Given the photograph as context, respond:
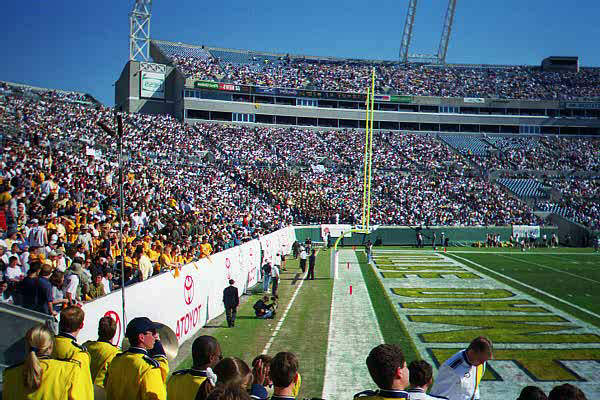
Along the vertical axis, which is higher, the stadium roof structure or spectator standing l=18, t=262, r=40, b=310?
the stadium roof structure

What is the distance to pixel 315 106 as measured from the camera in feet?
205

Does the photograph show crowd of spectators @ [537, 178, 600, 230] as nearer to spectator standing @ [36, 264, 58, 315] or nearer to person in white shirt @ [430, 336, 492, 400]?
person in white shirt @ [430, 336, 492, 400]

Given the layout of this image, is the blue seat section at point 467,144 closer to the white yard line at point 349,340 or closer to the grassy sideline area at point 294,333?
the white yard line at point 349,340

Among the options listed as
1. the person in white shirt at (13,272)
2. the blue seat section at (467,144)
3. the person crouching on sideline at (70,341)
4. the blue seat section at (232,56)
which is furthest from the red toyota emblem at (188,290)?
the blue seat section at (232,56)

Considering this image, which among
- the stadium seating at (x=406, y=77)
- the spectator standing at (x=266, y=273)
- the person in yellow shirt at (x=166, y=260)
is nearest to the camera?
the person in yellow shirt at (x=166, y=260)

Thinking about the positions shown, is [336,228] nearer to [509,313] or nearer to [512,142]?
[509,313]

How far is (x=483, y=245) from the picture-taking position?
137ft

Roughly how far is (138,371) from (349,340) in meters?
8.81

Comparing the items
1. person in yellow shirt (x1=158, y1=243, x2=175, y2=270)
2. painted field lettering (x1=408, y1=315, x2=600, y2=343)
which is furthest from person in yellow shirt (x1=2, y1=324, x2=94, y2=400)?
painted field lettering (x1=408, y1=315, x2=600, y2=343)

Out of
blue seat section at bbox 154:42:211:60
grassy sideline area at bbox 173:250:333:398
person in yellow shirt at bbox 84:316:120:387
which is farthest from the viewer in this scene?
blue seat section at bbox 154:42:211:60

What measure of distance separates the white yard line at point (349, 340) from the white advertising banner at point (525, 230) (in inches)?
1056

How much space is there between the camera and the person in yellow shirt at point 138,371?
397cm

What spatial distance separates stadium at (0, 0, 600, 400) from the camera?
9227 millimetres

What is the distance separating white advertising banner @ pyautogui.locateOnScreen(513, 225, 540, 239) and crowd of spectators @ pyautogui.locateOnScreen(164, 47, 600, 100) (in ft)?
95.0
